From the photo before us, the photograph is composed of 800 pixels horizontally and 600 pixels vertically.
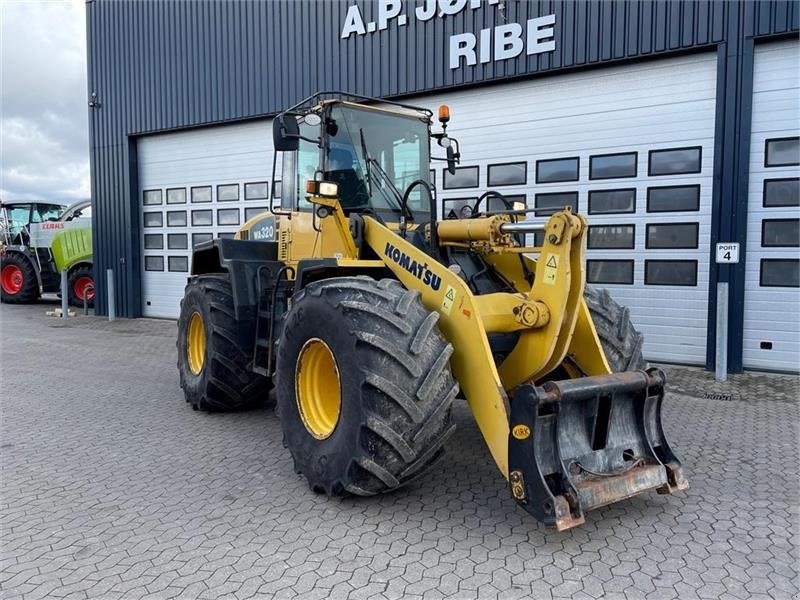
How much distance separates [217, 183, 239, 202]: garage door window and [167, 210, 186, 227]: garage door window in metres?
1.17

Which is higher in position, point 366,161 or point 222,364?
point 366,161

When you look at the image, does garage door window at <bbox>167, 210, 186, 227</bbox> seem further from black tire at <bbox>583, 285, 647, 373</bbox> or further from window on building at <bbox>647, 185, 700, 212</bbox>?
black tire at <bbox>583, 285, 647, 373</bbox>

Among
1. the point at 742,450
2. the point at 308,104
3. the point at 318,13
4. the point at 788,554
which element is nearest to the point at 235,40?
the point at 318,13

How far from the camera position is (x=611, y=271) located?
30.2ft

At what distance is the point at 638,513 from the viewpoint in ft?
12.6

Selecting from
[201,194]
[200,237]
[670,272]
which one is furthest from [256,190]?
[670,272]

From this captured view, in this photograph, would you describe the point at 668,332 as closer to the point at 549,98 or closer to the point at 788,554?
the point at 549,98

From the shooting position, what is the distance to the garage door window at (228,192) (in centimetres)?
1324

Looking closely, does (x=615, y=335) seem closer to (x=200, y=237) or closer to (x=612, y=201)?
(x=612, y=201)

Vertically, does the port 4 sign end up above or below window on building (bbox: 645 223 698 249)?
below

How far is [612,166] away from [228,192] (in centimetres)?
798

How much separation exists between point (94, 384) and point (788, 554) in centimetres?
723

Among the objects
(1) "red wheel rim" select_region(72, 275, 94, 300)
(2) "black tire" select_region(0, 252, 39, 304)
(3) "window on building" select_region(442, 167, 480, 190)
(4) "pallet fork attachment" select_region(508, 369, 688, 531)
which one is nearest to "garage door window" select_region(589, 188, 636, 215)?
(3) "window on building" select_region(442, 167, 480, 190)

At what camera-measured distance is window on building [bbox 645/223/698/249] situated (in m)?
8.59
